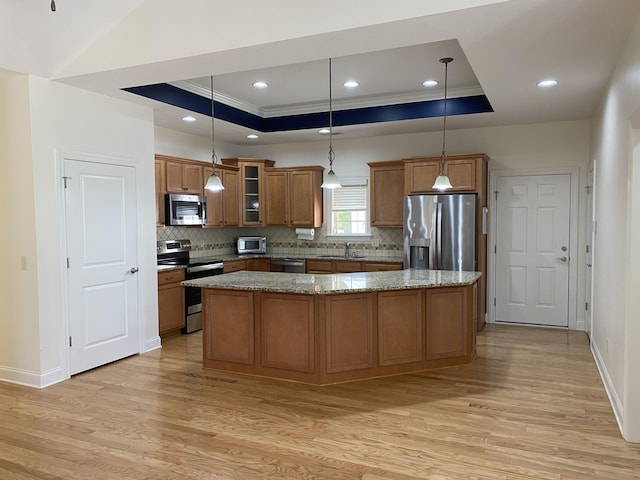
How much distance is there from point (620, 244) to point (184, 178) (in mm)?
4883

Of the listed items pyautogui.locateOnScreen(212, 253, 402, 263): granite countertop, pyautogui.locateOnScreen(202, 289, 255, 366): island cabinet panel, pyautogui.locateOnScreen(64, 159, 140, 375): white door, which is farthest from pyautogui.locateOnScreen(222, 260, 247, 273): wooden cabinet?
pyautogui.locateOnScreen(202, 289, 255, 366): island cabinet panel

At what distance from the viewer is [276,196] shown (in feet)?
24.3

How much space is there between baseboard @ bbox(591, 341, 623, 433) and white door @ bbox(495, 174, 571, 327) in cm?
137

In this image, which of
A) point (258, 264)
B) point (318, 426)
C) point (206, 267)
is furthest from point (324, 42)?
point (258, 264)

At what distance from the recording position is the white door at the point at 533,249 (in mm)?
6137

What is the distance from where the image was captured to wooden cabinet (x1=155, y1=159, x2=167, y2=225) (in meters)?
5.79

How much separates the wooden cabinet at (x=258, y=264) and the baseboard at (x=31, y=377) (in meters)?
3.23

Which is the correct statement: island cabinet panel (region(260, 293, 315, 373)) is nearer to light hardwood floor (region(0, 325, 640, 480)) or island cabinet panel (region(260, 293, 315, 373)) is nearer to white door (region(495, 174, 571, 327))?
light hardwood floor (region(0, 325, 640, 480))

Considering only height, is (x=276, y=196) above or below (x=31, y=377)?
above

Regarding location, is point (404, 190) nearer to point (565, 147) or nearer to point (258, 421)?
point (565, 147)

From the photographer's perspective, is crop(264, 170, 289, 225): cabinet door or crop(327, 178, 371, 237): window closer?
crop(327, 178, 371, 237): window

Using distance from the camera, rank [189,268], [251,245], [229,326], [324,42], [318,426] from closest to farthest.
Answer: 1. [324,42]
2. [318,426]
3. [229,326]
4. [189,268]
5. [251,245]

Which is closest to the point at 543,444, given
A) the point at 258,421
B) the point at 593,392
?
the point at 593,392

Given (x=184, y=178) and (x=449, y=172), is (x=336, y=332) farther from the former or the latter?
(x=184, y=178)
